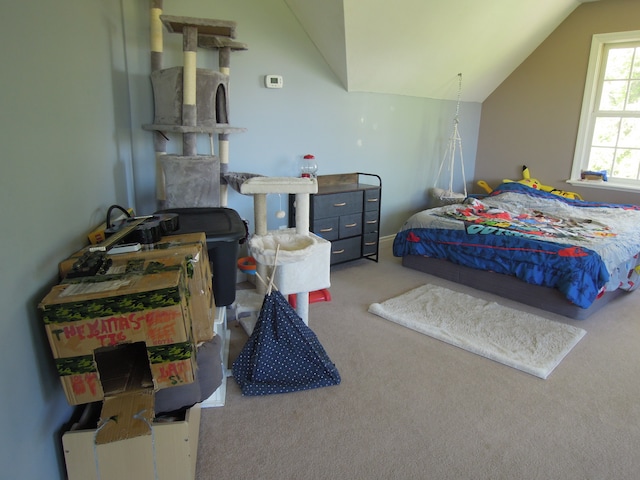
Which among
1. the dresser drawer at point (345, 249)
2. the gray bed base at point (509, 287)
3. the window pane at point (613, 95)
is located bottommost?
the gray bed base at point (509, 287)

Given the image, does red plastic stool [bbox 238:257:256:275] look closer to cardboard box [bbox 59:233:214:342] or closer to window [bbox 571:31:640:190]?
cardboard box [bbox 59:233:214:342]

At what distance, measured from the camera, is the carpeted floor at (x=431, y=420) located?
162cm

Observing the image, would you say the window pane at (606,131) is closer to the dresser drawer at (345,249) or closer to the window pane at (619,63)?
the window pane at (619,63)

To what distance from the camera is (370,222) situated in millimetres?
3859

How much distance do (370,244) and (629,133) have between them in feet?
10.4

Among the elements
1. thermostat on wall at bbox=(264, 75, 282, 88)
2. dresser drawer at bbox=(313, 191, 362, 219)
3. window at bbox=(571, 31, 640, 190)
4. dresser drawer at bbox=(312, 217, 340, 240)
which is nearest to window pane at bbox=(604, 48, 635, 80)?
window at bbox=(571, 31, 640, 190)

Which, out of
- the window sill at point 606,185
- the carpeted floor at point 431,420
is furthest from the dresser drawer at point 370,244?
the window sill at point 606,185

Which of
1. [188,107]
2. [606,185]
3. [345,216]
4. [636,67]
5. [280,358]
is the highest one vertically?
[636,67]

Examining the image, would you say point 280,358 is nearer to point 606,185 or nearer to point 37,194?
point 37,194

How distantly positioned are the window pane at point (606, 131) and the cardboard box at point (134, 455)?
5.15 metres

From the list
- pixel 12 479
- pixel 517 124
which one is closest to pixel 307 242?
pixel 12 479

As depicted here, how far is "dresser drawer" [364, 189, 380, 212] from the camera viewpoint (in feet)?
12.3

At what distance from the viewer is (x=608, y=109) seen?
15.0ft

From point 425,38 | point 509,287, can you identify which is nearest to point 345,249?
point 509,287
